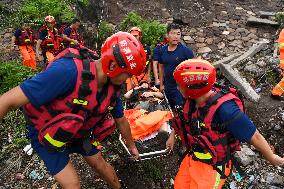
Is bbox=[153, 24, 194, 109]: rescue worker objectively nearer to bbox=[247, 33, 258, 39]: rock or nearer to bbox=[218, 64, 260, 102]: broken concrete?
bbox=[218, 64, 260, 102]: broken concrete

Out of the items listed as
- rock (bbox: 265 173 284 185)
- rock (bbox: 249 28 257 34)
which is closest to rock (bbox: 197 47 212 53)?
rock (bbox: 249 28 257 34)

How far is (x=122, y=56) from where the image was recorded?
128 inches

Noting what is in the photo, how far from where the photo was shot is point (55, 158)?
12.2 ft

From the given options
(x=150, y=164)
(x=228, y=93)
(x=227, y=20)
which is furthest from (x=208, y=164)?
(x=227, y=20)

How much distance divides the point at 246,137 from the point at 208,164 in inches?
23.6

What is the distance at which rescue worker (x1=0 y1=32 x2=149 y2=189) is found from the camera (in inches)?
124

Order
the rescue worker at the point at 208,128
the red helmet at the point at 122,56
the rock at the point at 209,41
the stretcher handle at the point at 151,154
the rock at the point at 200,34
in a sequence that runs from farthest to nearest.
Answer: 1. the rock at the point at 200,34
2. the rock at the point at 209,41
3. the stretcher handle at the point at 151,154
4. the rescue worker at the point at 208,128
5. the red helmet at the point at 122,56

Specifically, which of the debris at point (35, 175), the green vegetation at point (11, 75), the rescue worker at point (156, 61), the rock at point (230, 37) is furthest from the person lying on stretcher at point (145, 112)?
the rock at point (230, 37)

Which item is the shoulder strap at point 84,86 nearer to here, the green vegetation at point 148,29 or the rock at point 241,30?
the green vegetation at point 148,29

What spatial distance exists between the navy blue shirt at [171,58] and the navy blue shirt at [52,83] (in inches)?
119

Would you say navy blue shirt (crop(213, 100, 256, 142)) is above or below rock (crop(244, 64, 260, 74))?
above

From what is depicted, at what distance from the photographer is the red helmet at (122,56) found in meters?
3.26

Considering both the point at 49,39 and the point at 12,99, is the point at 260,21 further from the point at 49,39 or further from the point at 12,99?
the point at 12,99

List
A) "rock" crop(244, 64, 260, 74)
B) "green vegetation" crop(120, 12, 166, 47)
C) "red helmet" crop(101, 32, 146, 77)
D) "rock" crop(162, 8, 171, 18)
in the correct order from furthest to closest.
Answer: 1. "rock" crop(162, 8, 171, 18)
2. "green vegetation" crop(120, 12, 166, 47)
3. "rock" crop(244, 64, 260, 74)
4. "red helmet" crop(101, 32, 146, 77)
